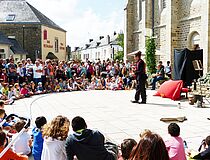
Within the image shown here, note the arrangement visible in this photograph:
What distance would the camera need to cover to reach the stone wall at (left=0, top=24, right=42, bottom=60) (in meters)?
41.4

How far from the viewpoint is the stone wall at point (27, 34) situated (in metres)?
41.4

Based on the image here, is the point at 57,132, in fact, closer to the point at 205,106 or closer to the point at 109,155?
the point at 109,155

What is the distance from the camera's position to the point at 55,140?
14.1ft

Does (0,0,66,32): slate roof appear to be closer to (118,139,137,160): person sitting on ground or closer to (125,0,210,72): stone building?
(125,0,210,72): stone building

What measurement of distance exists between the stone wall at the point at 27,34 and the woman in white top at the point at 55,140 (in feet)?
128

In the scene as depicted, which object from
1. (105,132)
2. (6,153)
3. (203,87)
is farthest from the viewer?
(203,87)

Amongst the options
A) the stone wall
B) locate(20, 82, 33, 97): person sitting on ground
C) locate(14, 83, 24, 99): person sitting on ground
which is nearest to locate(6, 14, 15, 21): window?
the stone wall

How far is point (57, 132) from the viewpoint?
170 inches

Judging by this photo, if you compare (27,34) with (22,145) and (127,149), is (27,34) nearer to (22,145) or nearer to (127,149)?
(22,145)

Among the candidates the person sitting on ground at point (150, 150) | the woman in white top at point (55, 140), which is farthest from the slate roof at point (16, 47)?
the person sitting on ground at point (150, 150)

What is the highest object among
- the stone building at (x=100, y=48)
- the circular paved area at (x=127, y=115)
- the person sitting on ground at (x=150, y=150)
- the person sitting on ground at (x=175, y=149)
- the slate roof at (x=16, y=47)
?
the stone building at (x=100, y=48)

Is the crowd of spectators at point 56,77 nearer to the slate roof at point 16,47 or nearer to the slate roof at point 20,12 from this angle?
the slate roof at point 16,47

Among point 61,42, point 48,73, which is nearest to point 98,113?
point 48,73

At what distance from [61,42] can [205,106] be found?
41789 millimetres
